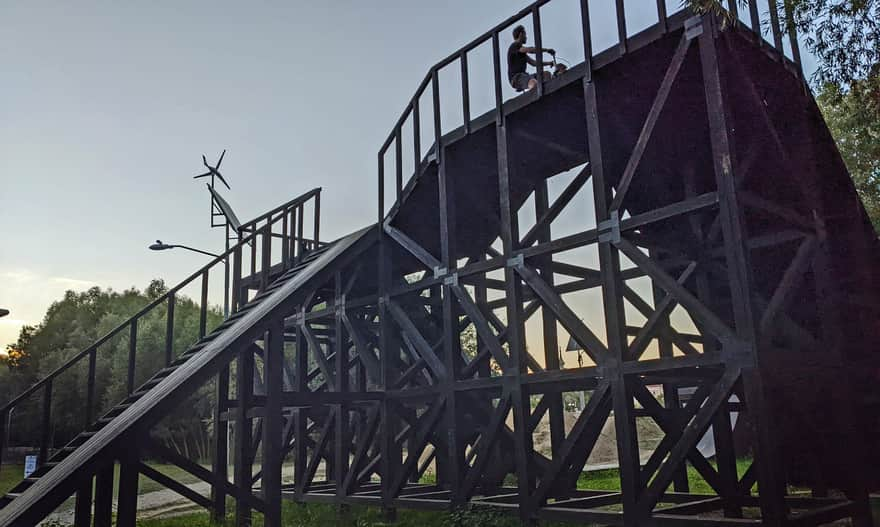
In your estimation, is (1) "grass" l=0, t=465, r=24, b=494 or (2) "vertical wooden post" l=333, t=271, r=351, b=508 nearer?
(2) "vertical wooden post" l=333, t=271, r=351, b=508

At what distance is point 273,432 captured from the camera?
9.74 metres

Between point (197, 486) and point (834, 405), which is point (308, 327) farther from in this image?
point (197, 486)

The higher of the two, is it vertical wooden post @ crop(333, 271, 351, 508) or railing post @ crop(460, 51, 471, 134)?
railing post @ crop(460, 51, 471, 134)

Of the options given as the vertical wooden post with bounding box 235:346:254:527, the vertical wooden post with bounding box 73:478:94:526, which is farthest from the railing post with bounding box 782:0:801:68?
the vertical wooden post with bounding box 73:478:94:526

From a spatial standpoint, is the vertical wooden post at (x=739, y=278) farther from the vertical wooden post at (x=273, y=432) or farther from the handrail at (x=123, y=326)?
the handrail at (x=123, y=326)

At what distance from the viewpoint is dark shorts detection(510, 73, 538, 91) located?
10955mm

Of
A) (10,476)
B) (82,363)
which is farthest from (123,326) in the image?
(82,363)

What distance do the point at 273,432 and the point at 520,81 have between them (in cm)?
600

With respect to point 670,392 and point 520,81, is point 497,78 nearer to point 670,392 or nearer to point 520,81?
point 520,81

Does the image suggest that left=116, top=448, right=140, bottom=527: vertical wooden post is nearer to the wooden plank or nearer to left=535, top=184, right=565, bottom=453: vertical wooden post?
left=535, top=184, right=565, bottom=453: vertical wooden post

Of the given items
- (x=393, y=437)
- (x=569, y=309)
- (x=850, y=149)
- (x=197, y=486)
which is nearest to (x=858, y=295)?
(x=569, y=309)

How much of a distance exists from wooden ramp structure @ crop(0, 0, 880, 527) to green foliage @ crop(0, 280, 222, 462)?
3216cm

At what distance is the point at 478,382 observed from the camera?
9.70 metres

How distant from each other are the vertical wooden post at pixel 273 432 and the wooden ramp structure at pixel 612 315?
0.03 meters
